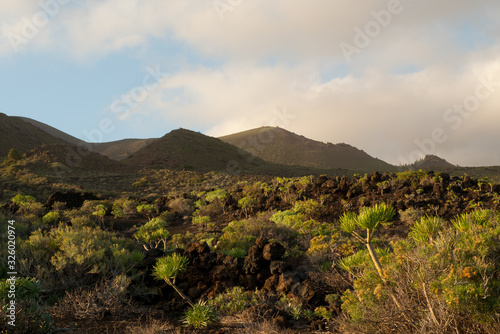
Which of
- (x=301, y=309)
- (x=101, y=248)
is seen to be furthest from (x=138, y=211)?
(x=301, y=309)

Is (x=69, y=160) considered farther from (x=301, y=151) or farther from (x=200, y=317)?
(x=301, y=151)

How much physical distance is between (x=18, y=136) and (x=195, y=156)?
29.5 m

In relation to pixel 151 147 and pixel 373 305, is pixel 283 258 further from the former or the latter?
pixel 151 147

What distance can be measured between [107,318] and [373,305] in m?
3.92

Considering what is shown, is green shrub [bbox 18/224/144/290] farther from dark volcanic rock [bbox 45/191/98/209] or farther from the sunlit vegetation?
dark volcanic rock [bbox 45/191/98/209]

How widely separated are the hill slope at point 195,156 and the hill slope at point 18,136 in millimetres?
16717

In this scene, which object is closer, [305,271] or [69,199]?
[305,271]

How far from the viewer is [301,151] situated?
265ft

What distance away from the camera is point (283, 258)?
22.1ft

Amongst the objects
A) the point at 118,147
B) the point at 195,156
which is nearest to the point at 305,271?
the point at 195,156

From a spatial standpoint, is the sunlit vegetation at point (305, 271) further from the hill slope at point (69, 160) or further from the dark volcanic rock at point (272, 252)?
the hill slope at point (69, 160)

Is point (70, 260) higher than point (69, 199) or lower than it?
lower

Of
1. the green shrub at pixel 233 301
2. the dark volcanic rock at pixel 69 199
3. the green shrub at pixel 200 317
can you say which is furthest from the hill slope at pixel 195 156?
the green shrub at pixel 200 317

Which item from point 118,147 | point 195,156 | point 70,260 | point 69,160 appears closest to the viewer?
point 70,260
